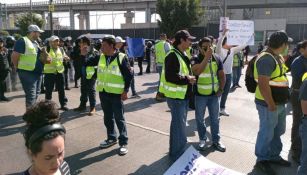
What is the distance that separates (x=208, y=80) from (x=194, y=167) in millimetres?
1668

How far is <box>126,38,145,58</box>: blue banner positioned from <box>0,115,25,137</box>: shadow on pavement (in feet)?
27.9

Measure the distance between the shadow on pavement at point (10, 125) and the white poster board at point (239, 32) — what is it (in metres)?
5.06

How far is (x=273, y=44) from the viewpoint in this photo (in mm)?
4336

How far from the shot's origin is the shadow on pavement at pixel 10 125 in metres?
6.36

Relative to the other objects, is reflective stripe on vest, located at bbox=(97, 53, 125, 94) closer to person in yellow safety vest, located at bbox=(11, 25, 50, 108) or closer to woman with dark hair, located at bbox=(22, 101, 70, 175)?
person in yellow safety vest, located at bbox=(11, 25, 50, 108)

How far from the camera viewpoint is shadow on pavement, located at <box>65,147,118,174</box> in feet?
15.5

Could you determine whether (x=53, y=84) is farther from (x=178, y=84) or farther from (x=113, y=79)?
(x=178, y=84)

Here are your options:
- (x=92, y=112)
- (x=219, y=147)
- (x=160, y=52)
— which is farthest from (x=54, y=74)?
(x=219, y=147)

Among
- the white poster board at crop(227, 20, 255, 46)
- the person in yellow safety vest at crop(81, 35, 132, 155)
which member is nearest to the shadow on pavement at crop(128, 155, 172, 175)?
the person in yellow safety vest at crop(81, 35, 132, 155)

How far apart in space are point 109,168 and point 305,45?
332 cm

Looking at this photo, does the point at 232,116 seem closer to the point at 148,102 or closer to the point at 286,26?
the point at 148,102

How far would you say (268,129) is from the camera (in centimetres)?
447

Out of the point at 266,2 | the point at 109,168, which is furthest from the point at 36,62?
the point at 266,2

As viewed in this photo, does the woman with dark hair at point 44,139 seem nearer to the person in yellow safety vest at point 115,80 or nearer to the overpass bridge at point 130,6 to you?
the person in yellow safety vest at point 115,80
